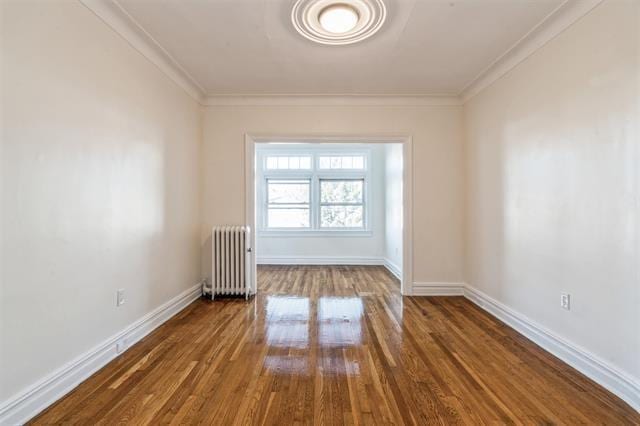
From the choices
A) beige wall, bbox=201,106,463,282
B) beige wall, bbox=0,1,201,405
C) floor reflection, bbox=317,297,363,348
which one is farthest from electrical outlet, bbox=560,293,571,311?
beige wall, bbox=0,1,201,405

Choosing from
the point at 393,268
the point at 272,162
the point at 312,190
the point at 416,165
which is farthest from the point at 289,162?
the point at 416,165

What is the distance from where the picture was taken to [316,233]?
647 centimetres

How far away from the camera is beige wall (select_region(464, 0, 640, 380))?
1833mm

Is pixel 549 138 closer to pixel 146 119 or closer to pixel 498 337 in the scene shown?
pixel 498 337

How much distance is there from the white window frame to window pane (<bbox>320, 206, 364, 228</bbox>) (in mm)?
86

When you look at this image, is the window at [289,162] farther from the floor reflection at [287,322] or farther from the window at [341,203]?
the floor reflection at [287,322]

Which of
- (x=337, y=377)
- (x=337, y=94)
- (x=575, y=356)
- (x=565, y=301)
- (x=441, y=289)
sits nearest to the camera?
(x=337, y=377)

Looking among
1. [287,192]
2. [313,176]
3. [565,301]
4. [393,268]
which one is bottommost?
[393,268]

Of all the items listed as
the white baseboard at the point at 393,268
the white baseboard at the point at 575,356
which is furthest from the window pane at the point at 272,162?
the white baseboard at the point at 575,356

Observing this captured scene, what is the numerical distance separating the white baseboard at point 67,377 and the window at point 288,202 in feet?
12.4

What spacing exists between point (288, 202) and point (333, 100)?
2958 mm

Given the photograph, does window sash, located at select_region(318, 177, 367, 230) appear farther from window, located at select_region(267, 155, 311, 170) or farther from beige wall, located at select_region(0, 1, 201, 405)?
beige wall, located at select_region(0, 1, 201, 405)

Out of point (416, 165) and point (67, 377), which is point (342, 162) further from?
point (67, 377)

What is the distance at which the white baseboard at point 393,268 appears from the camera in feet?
16.9
